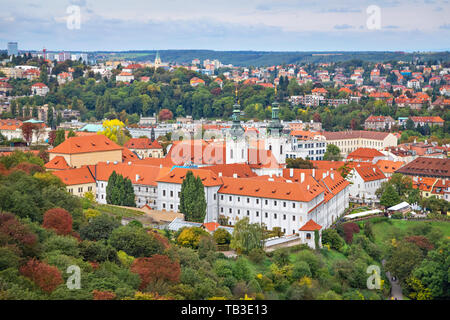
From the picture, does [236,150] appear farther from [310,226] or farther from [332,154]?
[332,154]

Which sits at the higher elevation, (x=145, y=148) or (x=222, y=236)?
(x=145, y=148)

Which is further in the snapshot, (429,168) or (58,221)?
(429,168)

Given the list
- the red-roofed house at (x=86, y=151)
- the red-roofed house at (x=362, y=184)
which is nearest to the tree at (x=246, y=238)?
the red-roofed house at (x=86, y=151)

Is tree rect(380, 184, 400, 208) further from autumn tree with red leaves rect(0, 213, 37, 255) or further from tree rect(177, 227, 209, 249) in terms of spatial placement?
autumn tree with red leaves rect(0, 213, 37, 255)

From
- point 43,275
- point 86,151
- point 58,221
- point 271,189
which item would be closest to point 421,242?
point 271,189

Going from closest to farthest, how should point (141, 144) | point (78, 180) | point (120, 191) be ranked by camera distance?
point (120, 191)
point (78, 180)
point (141, 144)
